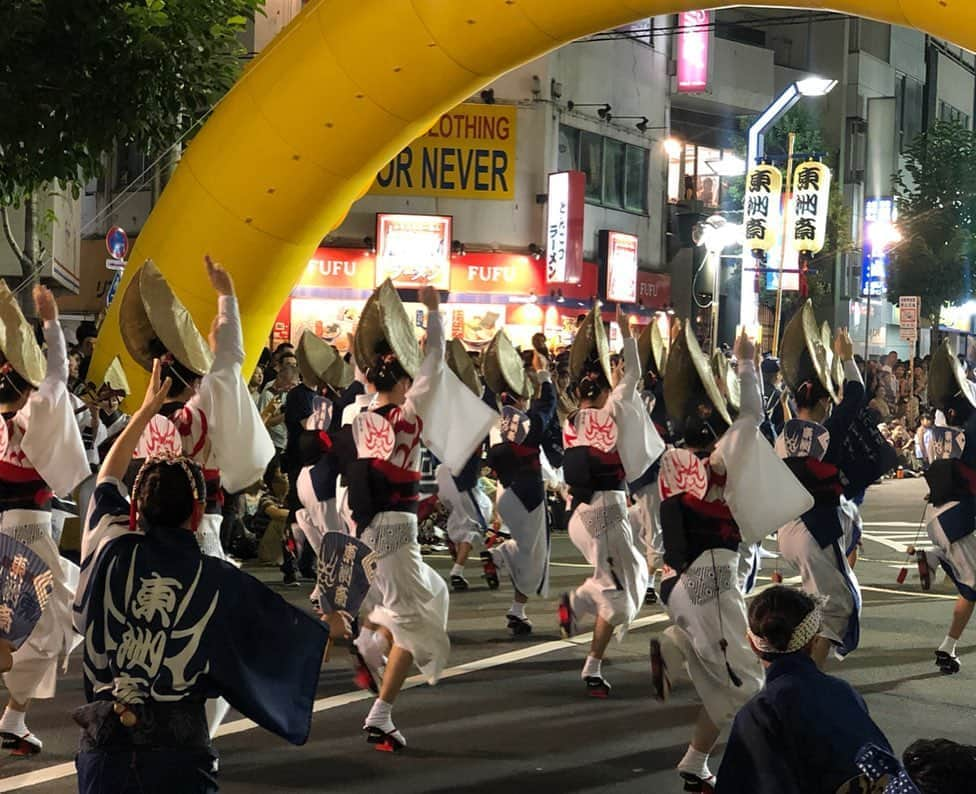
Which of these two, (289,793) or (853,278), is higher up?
(853,278)

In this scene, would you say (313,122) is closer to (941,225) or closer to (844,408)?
(844,408)

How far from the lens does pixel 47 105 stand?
1071 centimetres

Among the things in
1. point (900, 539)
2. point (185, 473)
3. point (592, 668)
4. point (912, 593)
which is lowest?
point (900, 539)

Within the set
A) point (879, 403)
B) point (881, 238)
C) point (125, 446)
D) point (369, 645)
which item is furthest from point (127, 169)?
point (125, 446)

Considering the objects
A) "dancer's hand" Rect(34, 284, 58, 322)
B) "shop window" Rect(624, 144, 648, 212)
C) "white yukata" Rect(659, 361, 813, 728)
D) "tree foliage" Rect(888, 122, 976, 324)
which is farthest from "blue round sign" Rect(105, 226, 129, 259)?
"tree foliage" Rect(888, 122, 976, 324)

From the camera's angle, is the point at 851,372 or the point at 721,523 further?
the point at 851,372

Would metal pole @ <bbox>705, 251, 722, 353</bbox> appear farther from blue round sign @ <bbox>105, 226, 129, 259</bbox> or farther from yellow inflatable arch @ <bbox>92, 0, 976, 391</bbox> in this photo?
blue round sign @ <bbox>105, 226, 129, 259</bbox>

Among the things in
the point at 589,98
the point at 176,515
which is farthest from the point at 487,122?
the point at 176,515

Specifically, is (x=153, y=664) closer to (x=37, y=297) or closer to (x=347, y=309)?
(x=37, y=297)

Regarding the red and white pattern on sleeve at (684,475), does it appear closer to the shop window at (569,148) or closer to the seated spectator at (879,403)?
the seated spectator at (879,403)

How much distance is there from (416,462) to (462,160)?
67.8 feet

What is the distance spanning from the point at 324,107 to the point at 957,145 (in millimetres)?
32626

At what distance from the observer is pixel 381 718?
733 centimetres

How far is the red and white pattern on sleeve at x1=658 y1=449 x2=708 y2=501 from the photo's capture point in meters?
7.15
